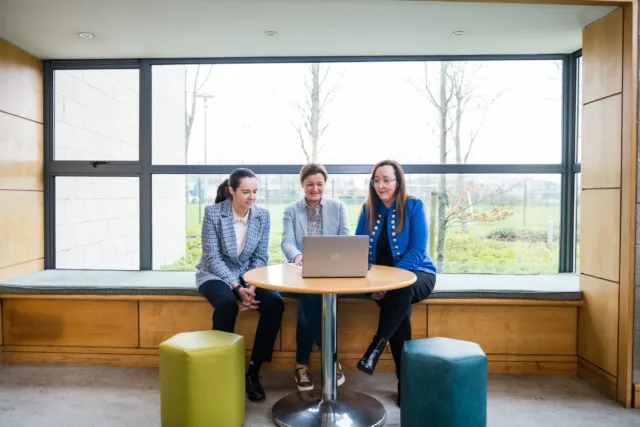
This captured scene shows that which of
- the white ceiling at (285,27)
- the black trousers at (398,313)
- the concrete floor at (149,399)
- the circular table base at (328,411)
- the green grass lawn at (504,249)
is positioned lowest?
the concrete floor at (149,399)

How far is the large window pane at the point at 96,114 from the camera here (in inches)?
163

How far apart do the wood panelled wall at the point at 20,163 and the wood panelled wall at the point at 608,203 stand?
4121 millimetres

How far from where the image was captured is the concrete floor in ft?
8.61

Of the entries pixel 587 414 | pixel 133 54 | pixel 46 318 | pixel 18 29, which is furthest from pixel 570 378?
pixel 18 29

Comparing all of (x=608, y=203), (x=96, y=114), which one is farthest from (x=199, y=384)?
(x=96, y=114)

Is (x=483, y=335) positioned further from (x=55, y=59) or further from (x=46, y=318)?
(x=55, y=59)

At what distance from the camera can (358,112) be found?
4121 millimetres

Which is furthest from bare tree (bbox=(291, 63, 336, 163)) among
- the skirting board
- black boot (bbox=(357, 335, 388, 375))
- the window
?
the skirting board

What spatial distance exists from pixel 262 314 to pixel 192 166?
1.69 meters

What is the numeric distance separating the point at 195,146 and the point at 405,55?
6.28ft

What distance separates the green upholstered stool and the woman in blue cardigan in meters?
0.97

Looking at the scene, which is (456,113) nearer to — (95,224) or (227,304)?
(227,304)

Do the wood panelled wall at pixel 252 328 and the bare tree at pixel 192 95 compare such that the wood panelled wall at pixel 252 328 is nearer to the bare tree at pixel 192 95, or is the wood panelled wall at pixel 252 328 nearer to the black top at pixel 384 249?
the black top at pixel 384 249

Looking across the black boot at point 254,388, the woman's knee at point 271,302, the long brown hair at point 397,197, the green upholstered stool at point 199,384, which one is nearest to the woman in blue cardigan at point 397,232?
the long brown hair at point 397,197
